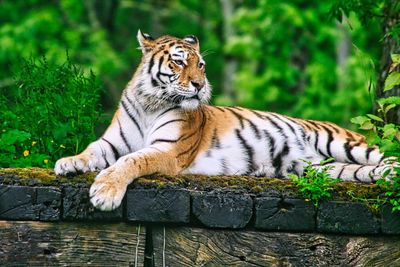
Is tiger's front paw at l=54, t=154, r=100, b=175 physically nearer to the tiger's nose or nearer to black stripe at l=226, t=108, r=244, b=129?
the tiger's nose

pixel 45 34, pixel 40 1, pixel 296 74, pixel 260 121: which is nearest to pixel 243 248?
pixel 260 121

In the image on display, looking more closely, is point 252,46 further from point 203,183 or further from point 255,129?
point 203,183

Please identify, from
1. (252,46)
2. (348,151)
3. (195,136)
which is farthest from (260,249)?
(252,46)

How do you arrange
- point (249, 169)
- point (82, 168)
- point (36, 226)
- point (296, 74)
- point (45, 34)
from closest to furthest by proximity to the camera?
point (36, 226)
point (82, 168)
point (249, 169)
point (296, 74)
point (45, 34)

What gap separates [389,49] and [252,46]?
13851 mm

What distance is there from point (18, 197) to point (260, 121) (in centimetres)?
242

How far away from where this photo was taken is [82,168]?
18.6 ft

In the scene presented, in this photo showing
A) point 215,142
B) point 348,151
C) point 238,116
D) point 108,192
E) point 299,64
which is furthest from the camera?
point 299,64

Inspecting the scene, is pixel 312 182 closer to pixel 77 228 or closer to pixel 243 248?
pixel 243 248

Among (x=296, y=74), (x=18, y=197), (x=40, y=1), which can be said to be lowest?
(x=18, y=197)

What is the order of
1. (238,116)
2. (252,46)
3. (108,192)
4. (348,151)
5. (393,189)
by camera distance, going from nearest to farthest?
(108,192) → (393,189) → (348,151) → (238,116) → (252,46)

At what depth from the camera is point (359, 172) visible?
21.2 feet

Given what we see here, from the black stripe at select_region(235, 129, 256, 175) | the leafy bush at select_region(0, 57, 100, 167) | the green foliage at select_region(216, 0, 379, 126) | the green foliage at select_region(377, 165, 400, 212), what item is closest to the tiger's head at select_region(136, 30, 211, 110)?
the black stripe at select_region(235, 129, 256, 175)

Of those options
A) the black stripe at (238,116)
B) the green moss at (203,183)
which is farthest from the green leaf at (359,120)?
the black stripe at (238,116)
